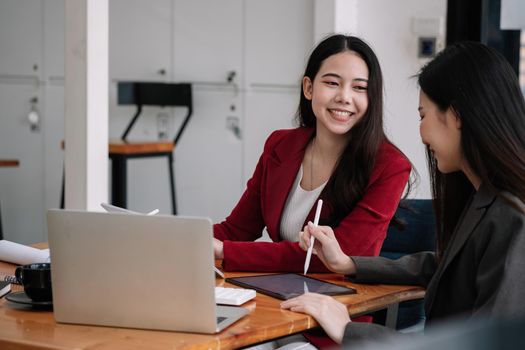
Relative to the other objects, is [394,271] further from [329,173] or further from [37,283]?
[37,283]

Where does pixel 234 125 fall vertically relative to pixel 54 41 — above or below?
below

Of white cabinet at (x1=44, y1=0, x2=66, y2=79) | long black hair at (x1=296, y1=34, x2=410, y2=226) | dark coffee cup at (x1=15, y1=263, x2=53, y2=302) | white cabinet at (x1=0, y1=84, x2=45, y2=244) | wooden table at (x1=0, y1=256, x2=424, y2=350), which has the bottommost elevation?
white cabinet at (x1=0, y1=84, x2=45, y2=244)

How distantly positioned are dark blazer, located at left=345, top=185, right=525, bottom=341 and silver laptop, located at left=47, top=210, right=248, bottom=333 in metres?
0.36

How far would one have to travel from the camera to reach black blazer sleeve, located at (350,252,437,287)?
2.04m

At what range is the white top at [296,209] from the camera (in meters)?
2.35

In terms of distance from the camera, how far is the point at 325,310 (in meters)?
1.71

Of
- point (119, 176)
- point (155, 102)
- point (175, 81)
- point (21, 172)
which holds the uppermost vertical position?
point (175, 81)

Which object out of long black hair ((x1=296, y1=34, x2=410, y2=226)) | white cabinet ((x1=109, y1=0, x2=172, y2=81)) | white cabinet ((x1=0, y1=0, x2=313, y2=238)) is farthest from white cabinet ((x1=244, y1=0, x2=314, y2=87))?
long black hair ((x1=296, y1=34, x2=410, y2=226))

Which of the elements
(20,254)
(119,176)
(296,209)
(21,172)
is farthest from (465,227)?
(21,172)

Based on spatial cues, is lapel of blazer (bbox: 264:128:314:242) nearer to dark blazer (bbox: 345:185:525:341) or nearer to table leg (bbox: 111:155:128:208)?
dark blazer (bbox: 345:185:525:341)

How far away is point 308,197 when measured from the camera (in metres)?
2.37

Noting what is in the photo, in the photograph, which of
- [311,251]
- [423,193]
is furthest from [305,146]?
[423,193]

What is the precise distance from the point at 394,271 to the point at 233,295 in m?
0.47

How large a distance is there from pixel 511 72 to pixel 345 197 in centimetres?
68
